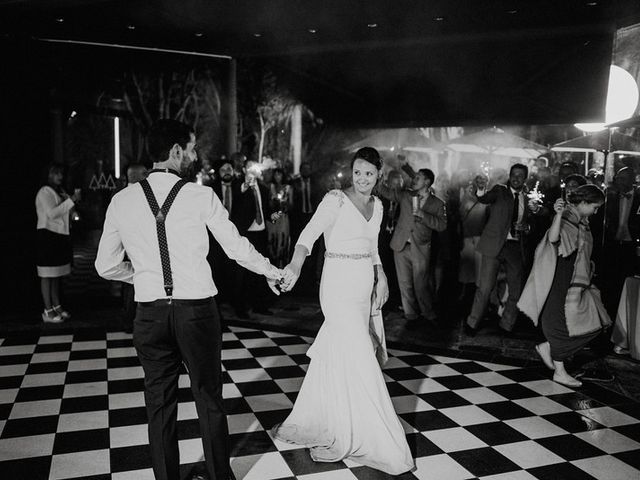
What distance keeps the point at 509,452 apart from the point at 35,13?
19.7 ft

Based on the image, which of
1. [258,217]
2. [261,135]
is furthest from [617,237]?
[261,135]

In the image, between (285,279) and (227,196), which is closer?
(285,279)

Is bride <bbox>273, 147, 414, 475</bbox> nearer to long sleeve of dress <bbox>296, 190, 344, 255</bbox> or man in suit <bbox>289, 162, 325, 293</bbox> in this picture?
long sleeve of dress <bbox>296, 190, 344, 255</bbox>

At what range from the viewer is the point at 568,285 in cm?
470

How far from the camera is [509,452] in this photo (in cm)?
348

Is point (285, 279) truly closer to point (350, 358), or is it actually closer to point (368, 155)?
point (350, 358)

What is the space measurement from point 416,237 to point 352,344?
10.8 ft

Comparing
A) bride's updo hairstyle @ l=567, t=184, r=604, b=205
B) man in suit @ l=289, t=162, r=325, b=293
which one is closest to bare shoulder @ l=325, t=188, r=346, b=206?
bride's updo hairstyle @ l=567, t=184, r=604, b=205

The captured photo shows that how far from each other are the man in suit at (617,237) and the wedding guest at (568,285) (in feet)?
4.55

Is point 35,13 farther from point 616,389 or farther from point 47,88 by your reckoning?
point 616,389

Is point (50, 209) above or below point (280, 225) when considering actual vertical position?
above

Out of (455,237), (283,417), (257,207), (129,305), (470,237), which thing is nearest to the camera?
(283,417)

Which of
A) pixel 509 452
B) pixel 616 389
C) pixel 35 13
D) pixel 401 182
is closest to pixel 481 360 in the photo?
pixel 616 389

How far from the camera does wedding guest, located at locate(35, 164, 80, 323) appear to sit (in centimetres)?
599
